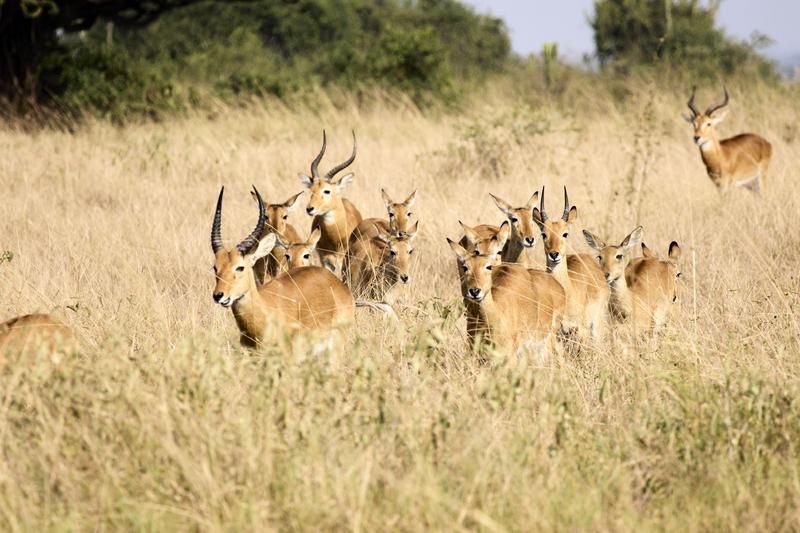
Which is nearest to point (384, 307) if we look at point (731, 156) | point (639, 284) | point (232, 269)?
point (232, 269)

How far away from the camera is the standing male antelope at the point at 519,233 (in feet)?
24.7

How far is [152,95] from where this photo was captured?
16031mm

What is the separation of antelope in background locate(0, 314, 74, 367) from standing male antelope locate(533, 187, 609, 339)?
313 centimetres

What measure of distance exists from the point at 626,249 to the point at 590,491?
352 cm

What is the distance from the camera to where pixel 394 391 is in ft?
14.7

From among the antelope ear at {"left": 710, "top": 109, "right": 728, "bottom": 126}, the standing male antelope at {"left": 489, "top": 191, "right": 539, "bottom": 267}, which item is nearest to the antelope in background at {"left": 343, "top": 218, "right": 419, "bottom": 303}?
the standing male antelope at {"left": 489, "top": 191, "right": 539, "bottom": 267}

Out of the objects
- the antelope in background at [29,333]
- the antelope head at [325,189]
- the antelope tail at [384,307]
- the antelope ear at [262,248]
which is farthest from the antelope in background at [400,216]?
the antelope in background at [29,333]

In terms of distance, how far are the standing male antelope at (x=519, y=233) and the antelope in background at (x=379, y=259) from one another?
71 cm

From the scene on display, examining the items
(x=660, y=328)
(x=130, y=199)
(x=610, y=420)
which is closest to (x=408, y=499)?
(x=610, y=420)

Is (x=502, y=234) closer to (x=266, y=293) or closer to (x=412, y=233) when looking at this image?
(x=412, y=233)

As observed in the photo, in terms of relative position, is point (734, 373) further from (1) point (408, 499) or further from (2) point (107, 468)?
(2) point (107, 468)

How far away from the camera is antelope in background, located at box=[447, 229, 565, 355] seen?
19.5ft

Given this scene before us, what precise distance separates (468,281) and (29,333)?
7.57 feet

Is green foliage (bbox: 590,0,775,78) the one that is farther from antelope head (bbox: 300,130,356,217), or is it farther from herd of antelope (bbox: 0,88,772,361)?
herd of antelope (bbox: 0,88,772,361)
